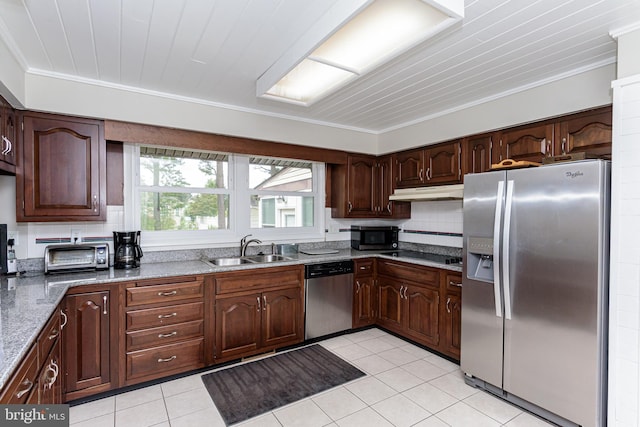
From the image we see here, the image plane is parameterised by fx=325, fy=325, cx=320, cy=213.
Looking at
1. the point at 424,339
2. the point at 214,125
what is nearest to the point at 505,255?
the point at 424,339

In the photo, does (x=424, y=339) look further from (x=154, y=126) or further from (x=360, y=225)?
(x=154, y=126)

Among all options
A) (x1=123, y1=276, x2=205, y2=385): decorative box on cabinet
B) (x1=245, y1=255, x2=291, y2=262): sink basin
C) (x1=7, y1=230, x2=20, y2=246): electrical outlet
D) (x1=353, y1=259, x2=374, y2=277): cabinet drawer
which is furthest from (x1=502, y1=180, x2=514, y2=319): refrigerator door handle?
(x1=7, y1=230, x2=20, y2=246): electrical outlet

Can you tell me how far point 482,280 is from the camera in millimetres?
2459

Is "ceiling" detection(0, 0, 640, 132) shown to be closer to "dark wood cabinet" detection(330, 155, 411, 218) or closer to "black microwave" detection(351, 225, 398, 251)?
"dark wood cabinet" detection(330, 155, 411, 218)

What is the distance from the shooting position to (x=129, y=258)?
107 inches

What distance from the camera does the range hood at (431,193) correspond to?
10.3 ft

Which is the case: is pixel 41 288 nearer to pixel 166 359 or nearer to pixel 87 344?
pixel 87 344

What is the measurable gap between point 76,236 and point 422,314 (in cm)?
321

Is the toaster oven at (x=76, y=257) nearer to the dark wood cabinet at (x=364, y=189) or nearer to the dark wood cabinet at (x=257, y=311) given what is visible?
the dark wood cabinet at (x=257, y=311)

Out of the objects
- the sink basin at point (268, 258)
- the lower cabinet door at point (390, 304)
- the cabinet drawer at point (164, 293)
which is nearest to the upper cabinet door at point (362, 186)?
the lower cabinet door at point (390, 304)

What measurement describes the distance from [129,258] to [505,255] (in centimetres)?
293

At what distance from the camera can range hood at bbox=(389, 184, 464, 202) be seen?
3.15 meters

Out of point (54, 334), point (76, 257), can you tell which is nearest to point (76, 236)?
point (76, 257)

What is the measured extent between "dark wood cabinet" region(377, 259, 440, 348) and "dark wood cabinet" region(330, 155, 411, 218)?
73 centimetres
